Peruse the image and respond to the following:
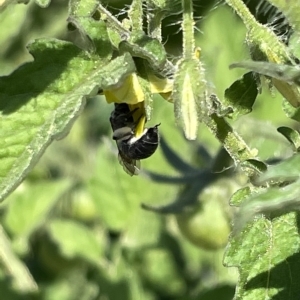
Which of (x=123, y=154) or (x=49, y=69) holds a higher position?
(x=49, y=69)

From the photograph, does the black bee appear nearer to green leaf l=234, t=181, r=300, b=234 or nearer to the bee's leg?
the bee's leg

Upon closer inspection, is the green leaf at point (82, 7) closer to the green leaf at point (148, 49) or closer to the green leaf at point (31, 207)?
the green leaf at point (148, 49)

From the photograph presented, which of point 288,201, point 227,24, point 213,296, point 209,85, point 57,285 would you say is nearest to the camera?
point 288,201

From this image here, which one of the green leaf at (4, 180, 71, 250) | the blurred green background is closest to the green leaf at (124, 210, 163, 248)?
the blurred green background

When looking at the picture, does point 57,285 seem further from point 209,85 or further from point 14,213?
point 209,85

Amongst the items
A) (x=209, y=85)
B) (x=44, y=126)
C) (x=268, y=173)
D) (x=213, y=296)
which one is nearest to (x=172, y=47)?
(x=213, y=296)
